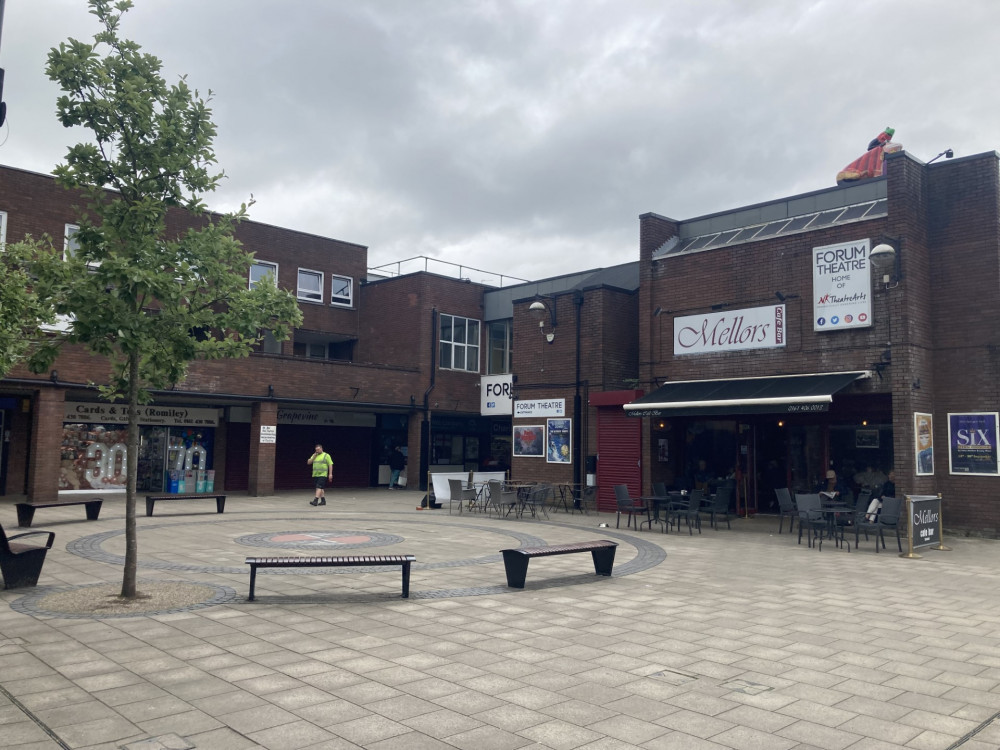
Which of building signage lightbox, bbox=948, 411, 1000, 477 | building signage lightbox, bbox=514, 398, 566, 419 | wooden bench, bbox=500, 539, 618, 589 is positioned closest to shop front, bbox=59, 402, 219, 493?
building signage lightbox, bbox=514, 398, 566, 419

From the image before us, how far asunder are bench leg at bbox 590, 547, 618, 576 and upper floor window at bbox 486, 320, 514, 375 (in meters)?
20.2

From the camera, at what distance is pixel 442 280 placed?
28.5 m

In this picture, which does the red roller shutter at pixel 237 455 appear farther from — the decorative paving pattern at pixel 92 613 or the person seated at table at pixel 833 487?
the person seated at table at pixel 833 487

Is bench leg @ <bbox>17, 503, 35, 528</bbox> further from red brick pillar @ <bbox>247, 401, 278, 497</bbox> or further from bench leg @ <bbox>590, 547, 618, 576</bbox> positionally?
bench leg @ <bbox>590, 547, 618, 576</bbox>

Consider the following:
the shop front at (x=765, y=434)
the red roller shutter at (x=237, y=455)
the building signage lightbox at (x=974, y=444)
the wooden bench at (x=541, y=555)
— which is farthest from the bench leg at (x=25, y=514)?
the building signage lightbox at (x=974, y=444)

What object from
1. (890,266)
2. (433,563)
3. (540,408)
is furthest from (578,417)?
(433,563)

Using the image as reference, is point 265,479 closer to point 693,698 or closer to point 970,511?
point 970,511

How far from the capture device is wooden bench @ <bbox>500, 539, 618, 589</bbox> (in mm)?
8875

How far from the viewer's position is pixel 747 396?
613 inches

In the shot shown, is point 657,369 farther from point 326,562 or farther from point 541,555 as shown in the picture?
point 326,562

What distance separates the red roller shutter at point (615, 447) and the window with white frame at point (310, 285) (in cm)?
1261

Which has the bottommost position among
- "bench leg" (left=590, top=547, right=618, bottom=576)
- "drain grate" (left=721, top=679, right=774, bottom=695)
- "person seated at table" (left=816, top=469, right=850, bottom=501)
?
"drain grate" (left=721, top=679, right=774, bottom=695)

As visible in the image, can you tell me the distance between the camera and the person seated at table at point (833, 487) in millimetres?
16000

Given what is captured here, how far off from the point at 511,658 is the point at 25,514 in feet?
36.7
